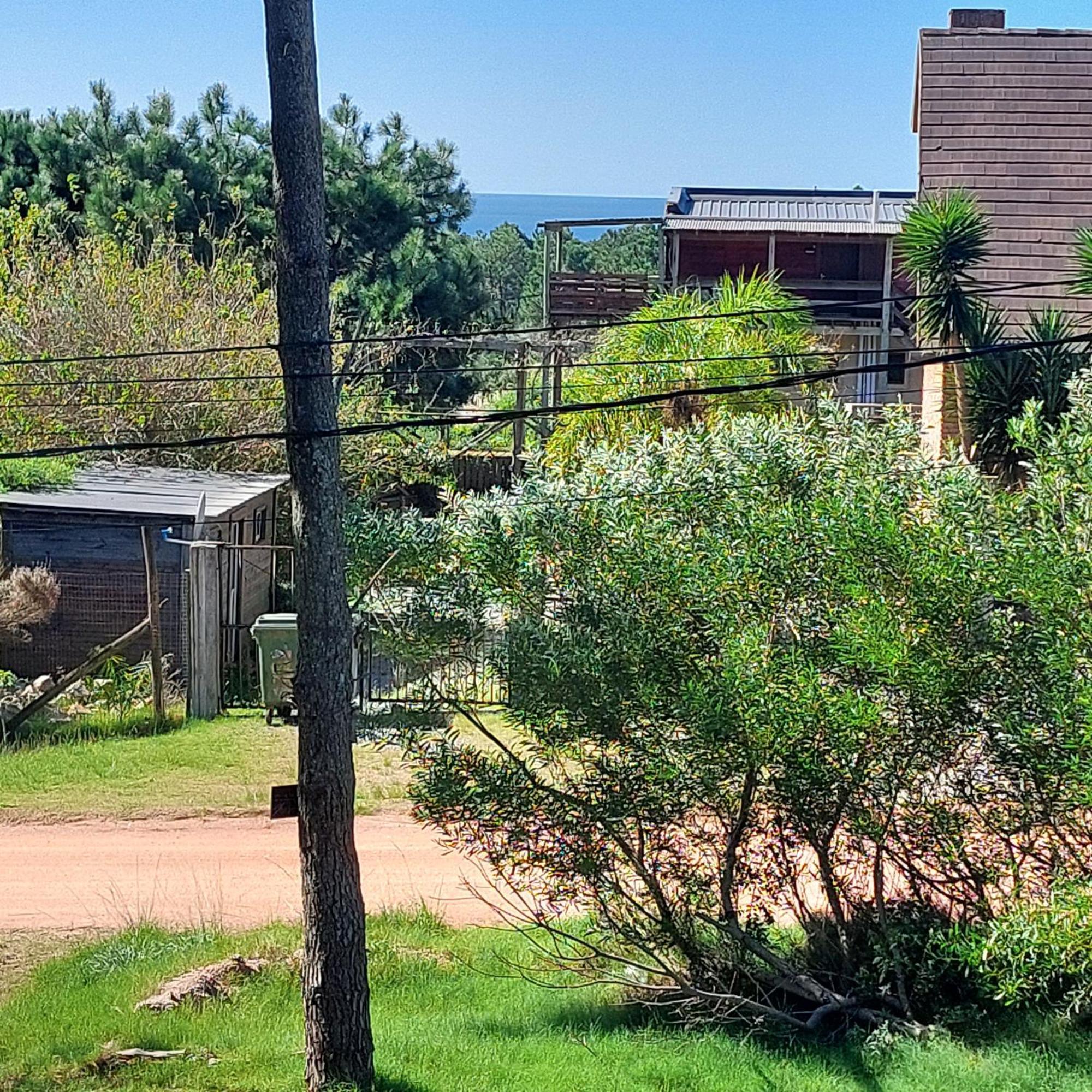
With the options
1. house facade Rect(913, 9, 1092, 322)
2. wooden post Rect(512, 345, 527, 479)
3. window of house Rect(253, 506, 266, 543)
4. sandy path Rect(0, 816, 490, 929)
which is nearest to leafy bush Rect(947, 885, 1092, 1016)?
sandy path Rect(0, 816, 490, 929)

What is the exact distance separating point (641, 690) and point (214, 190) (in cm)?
2572

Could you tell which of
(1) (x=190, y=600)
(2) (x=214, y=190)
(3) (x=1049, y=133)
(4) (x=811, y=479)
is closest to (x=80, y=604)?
(1) (x=190, y=600)

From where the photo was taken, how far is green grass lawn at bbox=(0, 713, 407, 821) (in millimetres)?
12227

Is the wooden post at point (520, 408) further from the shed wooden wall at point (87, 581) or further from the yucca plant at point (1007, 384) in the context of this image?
the yucca plant at point (1007, 384)

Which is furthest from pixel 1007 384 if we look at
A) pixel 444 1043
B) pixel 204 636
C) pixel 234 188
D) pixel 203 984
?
pixel 234 188

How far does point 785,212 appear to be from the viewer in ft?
89.4

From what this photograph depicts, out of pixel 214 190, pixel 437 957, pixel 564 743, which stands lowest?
pixel 437 957

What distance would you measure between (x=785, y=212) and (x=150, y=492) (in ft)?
48.9

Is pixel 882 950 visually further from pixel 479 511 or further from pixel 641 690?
pixel 479 511

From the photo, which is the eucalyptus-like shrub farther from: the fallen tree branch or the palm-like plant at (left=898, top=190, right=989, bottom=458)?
the fallen tree branch

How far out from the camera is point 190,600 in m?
15.0

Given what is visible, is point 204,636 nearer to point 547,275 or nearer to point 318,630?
point 318,630

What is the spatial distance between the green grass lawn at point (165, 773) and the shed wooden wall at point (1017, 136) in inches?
432

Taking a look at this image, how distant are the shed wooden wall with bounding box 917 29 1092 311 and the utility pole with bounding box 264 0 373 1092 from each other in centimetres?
1381
